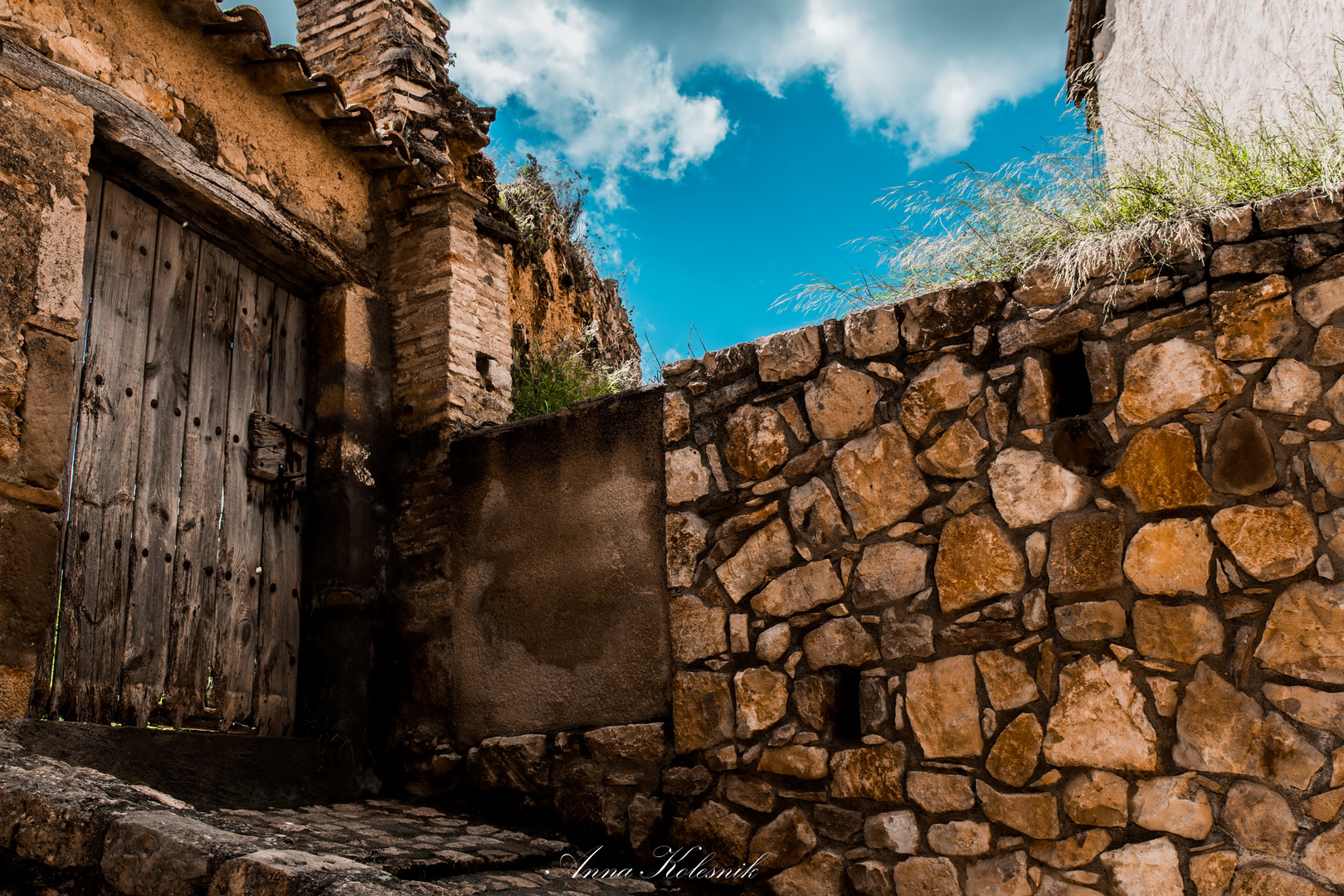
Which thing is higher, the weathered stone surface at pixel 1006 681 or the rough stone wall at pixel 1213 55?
the rough stone wall at pixel 1213 55

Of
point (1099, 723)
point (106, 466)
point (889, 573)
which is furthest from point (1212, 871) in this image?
point (106, 466)

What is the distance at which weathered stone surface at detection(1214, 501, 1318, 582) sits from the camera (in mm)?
→ 2906

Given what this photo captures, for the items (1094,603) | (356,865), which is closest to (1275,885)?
(1094,603)

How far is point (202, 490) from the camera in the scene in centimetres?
420

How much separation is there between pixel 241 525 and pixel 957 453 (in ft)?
10.2

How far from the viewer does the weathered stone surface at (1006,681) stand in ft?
10.6

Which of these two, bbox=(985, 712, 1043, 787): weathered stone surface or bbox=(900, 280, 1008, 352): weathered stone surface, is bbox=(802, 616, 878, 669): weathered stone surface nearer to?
bbox=(985, 712, 1043, 787): weathered stone surface

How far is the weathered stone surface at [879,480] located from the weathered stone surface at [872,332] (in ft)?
1.03

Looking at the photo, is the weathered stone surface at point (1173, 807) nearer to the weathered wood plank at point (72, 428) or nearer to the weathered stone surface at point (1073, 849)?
the weathered stone surface at point (1073, 849)

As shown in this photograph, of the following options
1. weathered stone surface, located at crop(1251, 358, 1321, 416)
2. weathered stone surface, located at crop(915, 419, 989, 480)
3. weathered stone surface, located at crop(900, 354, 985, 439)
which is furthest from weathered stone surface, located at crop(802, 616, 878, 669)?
weathered stone surface, located at crop(1251, 358, 1321, 416)

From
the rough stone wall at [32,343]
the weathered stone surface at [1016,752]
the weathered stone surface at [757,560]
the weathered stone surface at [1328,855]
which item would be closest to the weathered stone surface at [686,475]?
the weathered stone surface at [757,560]

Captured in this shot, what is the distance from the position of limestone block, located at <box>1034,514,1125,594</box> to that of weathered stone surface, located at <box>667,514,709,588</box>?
1378 mm

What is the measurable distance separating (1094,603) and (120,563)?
11.7 feet

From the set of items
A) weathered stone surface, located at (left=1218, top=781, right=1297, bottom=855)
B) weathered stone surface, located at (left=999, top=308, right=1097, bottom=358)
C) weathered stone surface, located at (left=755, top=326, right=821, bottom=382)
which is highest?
weathered stone surface, located at (left=755, top=326, right=821, bottom=382)
